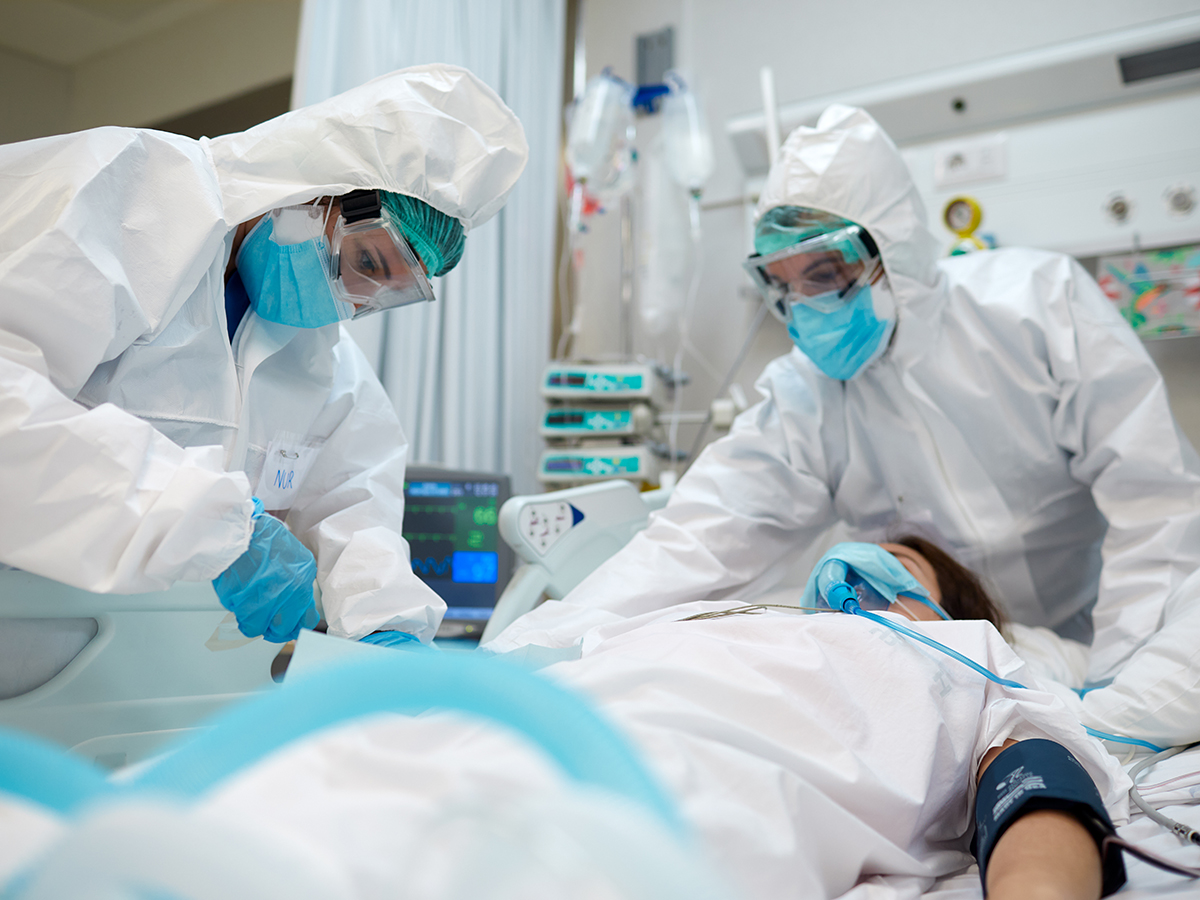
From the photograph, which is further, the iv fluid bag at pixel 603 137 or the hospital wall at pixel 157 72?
the iv fluid bag at pixel 603 137

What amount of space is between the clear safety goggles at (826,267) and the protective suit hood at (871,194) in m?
0.03

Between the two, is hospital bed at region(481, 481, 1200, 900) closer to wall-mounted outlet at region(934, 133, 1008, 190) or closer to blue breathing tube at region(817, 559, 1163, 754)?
blue breathing tube at region(817, 559, 1163, 754)

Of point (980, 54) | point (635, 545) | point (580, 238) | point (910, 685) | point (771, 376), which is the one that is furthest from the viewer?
point (580, 238)

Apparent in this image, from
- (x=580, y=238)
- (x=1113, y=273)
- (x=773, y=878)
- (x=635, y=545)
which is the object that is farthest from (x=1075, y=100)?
(x=773, y=878)

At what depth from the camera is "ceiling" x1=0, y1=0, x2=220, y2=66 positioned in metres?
1.98

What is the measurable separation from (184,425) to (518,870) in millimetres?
1043

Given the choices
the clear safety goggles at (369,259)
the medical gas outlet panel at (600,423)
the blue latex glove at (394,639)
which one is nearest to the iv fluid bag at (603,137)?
the medical gas outlet panel at (600,423)

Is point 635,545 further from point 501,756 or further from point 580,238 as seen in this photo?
point 580,238

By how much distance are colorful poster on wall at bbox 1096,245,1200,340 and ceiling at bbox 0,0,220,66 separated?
272cm

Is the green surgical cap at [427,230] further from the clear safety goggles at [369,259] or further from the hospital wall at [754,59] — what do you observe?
the hospital wall at [754,59]

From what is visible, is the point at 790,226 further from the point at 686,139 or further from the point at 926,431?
the point at 686,139

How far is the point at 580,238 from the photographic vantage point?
2.94m

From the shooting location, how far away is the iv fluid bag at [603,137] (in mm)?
2445

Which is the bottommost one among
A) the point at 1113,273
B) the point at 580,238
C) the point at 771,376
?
the point at 771,376
